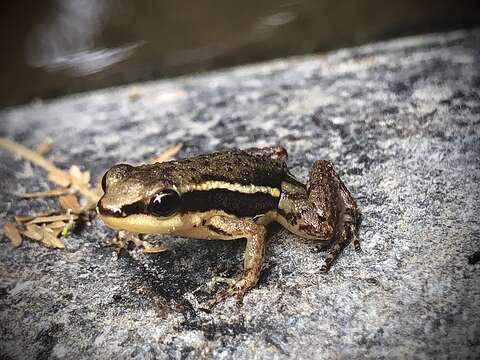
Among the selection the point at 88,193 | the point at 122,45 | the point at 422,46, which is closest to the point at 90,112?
the point at 88,193

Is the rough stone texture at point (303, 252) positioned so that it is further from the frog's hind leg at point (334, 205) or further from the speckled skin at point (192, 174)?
the speckled skin at point (192, 174)

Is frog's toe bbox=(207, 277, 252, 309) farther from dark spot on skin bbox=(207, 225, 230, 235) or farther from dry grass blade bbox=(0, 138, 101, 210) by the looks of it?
dry grass blade bbox=(0, 138, 101, 210)

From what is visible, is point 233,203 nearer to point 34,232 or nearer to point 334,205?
point 334,205

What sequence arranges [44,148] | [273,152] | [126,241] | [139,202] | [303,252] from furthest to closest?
[44,148] < [273,152] < [126,241] < [303,252] < [139,202]

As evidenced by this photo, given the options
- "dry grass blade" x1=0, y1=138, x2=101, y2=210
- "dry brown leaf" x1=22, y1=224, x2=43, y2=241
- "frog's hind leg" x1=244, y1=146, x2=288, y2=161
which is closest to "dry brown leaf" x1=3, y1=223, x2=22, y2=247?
"dry brown leaf" x1=22, y1=224, x2=43, y2=241

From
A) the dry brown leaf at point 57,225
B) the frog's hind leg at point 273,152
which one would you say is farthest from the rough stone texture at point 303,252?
the frog's hind leg at point 273,152

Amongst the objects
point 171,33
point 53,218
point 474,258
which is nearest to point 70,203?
point 53,218

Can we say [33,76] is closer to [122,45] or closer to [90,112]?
[122,45]
